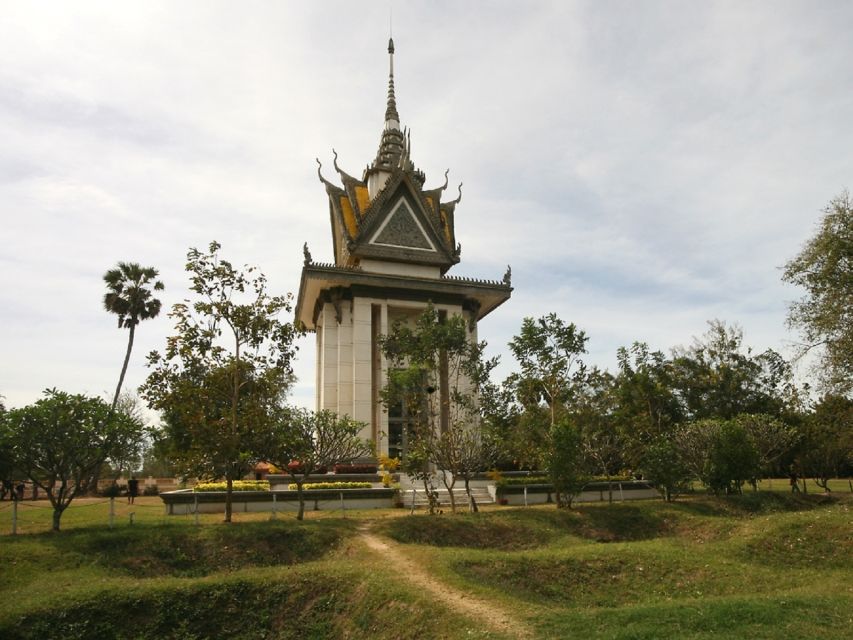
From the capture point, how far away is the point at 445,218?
36188 millimetres

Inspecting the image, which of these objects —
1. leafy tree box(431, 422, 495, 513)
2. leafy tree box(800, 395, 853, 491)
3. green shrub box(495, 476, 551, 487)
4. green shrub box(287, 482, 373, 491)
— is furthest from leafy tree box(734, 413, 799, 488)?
green shrub box(287, 482, 373, 491)

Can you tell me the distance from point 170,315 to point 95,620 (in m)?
9.08

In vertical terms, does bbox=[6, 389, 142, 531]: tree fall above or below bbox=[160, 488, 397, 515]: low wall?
above

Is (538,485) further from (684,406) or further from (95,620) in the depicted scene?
Result: (95,620)

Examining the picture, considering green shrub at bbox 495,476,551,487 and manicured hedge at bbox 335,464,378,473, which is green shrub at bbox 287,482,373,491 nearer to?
manicured hedge at bbox 335,464,378,473

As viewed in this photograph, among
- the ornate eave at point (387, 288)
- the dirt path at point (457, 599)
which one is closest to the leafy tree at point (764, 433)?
the ornate eave at point (387, 288)

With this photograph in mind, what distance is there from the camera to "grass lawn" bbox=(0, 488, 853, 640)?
1002cm

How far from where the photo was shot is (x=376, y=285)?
30891 mm

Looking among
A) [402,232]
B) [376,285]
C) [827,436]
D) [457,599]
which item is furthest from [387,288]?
[457,599]

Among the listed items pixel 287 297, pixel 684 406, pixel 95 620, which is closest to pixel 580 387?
pixel 684 406

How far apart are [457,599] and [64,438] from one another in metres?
11.0

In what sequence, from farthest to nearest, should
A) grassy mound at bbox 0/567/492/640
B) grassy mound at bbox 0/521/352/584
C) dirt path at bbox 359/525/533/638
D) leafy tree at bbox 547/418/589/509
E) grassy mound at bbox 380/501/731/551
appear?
leafy tree at bbox 547/418/589/509
grassy mound at bbox 380/501/731/551
grassy mound at bbox 0/521/352/584
grassy mound at bbox 0/567/492/640
dirt path at bbox 359/525/533/638

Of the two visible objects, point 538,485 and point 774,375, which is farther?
point 774,375

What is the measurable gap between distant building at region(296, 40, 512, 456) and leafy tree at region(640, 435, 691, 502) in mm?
10902
